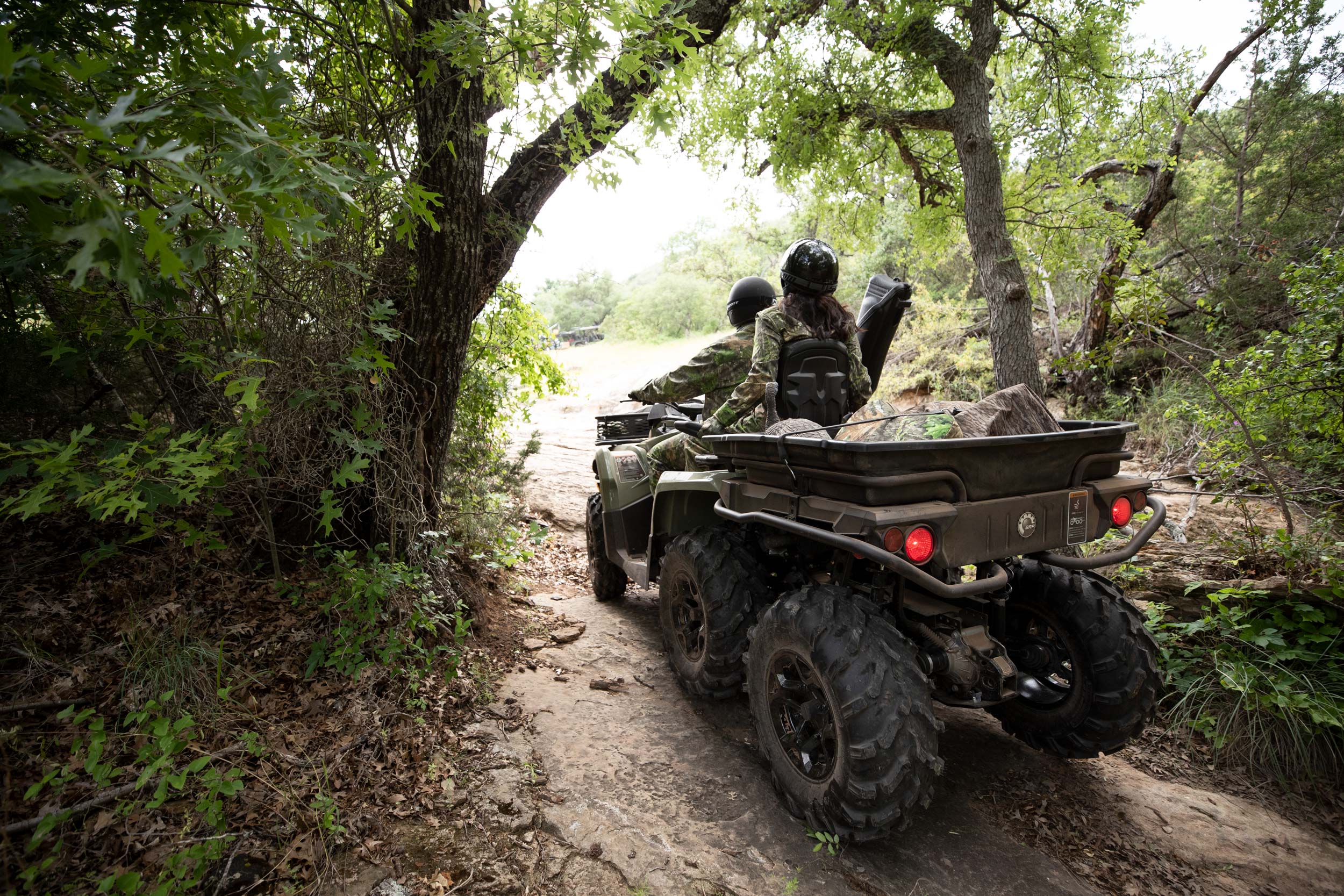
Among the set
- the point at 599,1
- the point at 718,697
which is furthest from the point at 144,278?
the point at 718,697

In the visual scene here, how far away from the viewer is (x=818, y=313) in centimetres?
349

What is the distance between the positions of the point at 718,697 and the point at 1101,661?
1.68m

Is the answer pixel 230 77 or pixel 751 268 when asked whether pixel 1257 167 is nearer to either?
pixel 230 77

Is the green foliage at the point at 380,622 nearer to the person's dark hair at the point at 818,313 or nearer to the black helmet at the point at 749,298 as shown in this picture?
the person's dark hair at the point at 818,313

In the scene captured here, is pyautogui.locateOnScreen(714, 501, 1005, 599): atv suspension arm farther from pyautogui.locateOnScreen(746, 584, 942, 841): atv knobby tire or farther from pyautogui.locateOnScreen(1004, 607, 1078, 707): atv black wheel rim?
pyautogui.locateOnScreen(1004, 607, 1078, 707): atv black wheel rim

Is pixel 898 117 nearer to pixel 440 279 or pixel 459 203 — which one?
pixel 459 203

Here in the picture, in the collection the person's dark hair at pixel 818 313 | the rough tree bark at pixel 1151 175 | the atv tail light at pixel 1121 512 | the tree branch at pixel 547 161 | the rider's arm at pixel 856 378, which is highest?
the rough tree bark at pixel 1151 175

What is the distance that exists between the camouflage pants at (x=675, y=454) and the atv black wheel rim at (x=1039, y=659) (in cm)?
182

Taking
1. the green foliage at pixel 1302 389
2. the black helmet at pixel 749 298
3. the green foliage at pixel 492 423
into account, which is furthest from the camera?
the black helmet at pixel 749 298

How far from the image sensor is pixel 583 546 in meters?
6.38

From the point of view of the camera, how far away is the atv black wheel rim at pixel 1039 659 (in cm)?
280

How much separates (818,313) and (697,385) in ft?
2.87

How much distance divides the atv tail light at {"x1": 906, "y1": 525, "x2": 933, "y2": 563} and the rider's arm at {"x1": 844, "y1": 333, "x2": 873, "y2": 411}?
169 cm

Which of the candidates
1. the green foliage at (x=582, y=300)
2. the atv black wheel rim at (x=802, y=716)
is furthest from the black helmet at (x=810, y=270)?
the green foliage at (x=582, y=300)
